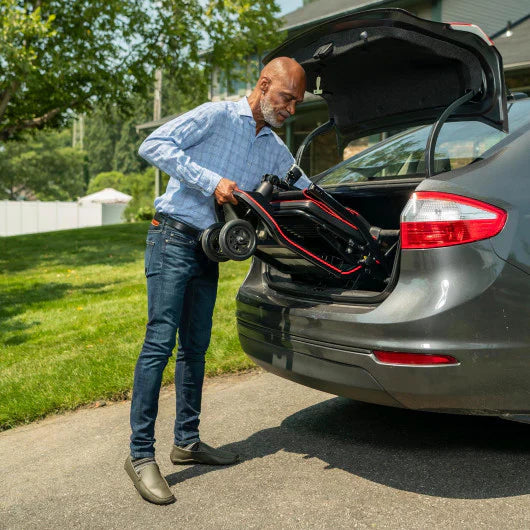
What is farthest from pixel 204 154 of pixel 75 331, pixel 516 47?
pixel 516 47

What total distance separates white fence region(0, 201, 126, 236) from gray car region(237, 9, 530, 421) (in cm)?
3549

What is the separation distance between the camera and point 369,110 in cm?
382

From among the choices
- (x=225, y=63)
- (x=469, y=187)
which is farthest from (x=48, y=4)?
(x=469, y=187)

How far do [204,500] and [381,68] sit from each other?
6.93 feet

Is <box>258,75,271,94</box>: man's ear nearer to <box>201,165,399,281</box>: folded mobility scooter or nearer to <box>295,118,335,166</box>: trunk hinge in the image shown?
<box>201,165,399,281</box>: folded mobility scooter

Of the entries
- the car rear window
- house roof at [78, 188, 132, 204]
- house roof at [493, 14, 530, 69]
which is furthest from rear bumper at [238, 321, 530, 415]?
house roof at [78, 188, 132, 204]

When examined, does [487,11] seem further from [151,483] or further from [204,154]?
[151,483]

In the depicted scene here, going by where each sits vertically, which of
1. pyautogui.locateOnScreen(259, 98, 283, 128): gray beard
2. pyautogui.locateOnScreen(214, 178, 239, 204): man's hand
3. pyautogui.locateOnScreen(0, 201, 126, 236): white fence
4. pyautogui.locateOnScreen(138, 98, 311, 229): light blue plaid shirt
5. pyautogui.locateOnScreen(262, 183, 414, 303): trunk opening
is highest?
pyautogui.locateOnScreen(259, 98, 283, 128): gray beard

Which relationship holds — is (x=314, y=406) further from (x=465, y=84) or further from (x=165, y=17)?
(x=165, y=17)

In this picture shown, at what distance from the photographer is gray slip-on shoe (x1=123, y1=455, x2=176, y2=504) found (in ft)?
9.75

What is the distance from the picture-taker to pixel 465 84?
10.7 ft

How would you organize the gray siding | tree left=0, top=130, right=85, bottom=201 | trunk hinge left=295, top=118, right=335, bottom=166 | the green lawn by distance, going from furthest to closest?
1. tree left=0, top=130, right=85, bottom=201
2. the gray siding
3. the green lawn
4. trunk hinge left=295, top=118, right=335, bottom=166

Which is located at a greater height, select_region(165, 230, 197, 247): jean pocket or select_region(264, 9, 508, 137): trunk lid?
select_region(264, 9, 508, 137): trunk lid

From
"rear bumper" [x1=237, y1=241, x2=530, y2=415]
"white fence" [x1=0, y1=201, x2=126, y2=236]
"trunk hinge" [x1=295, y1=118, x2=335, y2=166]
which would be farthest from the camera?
"white fence" [x1=0, y1=201, x2=126, y2=236]
